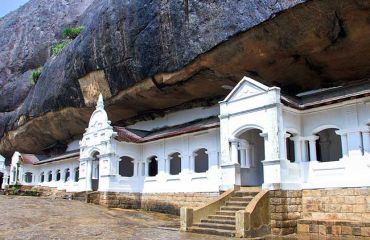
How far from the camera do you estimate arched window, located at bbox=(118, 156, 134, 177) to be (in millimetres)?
26438

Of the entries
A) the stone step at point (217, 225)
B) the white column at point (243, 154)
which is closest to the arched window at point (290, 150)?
the white column at point (243, 154)

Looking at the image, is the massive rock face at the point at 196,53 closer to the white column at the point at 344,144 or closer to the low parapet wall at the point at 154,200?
the white column at the point at 344,144

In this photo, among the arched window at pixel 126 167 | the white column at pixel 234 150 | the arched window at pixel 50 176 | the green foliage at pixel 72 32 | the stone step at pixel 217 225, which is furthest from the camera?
the arched window at pixel 50 176

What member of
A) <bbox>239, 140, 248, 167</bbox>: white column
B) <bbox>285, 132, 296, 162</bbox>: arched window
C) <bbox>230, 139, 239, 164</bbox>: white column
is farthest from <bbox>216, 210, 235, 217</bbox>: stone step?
<bbox>285, 132, 296, 162</bbox>: arched window

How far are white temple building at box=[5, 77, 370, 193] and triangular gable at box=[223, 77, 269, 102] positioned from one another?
4cm

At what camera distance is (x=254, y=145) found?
1855cm

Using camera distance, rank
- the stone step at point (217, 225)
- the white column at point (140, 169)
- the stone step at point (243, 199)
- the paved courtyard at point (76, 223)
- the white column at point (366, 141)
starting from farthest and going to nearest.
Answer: the white column at point (140, 169), the stone step at point (243, 199), the white column at point (366, 141), the stone step at point (217, 225), the paved courtyard at point (76, 223)

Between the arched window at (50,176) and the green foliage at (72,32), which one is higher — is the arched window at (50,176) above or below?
below

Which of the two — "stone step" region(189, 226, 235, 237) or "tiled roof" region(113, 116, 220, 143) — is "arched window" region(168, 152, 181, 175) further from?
"stone step" region(189, 226, 235, 237)

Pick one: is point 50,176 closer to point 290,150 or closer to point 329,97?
point 290,150

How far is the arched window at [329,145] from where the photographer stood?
17.3m

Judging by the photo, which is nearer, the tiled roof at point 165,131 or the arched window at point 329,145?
the arched window at point 329,145

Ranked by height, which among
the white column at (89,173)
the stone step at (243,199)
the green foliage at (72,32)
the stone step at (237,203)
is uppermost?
the green foliage at (72,32)

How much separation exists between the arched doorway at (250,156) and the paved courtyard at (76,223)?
369cm
